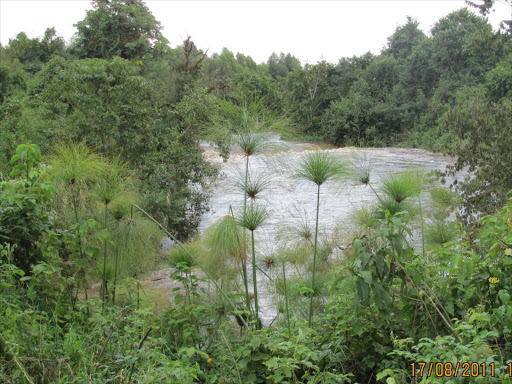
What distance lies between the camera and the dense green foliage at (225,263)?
1.89m

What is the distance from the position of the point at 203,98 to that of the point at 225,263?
4.93 metres

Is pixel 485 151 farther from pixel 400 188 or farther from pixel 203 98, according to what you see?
pixel 400 188

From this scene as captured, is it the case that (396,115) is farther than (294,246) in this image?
Yes

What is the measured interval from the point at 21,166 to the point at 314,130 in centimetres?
2233

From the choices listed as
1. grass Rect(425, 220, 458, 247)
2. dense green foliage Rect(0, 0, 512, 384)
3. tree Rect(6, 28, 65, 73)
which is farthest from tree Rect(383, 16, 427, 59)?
grass Rect(425, 220, 458, 247)

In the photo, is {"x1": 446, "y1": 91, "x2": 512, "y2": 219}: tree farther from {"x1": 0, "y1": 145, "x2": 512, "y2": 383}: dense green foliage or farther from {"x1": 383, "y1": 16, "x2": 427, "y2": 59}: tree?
{"x1": 383, "y1": 16, "x2": 427, "y2": 59}: tree

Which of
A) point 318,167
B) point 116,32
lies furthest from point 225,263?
point 116,32

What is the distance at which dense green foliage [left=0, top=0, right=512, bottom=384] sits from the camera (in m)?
1.89

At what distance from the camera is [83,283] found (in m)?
3.05

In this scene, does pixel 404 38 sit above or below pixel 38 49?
above

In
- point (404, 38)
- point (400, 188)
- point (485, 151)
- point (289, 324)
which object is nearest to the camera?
point (289, 324)

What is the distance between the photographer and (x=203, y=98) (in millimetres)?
7426

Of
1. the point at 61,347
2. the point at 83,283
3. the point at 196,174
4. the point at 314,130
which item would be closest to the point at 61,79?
the point at 196,174

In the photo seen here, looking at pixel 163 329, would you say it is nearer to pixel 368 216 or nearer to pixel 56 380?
pixel 56 380
